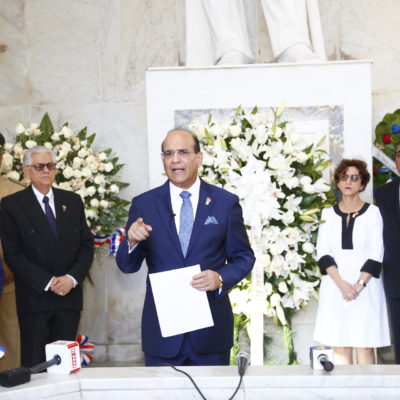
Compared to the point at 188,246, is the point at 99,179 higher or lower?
higher

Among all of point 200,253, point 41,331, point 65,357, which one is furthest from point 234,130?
point 65,357

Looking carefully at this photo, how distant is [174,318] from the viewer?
96.9 inches

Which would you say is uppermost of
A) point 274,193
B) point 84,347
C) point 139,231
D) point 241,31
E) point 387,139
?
point 241,31

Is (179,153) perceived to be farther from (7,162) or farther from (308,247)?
(7,162)

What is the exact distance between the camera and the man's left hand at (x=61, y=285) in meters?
3.52

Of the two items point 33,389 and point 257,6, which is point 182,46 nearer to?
point 257,6

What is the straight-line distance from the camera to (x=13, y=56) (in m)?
5.77

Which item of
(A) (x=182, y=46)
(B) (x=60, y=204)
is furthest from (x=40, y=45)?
(B) (x=60, y=204)

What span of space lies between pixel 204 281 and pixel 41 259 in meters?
1.51

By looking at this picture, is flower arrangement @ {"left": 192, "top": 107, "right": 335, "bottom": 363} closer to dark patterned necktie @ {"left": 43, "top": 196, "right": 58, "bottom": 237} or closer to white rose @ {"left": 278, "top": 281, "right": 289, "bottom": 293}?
white rose @ {"left": 278, "top": 281, "right": 289, "bottom": 293}

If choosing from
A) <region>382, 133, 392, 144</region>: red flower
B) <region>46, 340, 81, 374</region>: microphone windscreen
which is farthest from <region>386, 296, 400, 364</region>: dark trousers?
<region>46, 340, 81, 374</region>: microphone windscreen

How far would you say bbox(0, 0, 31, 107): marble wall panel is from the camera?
5.75m

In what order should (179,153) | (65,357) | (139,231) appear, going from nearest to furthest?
(65,357)
(139,231)
(179,153)

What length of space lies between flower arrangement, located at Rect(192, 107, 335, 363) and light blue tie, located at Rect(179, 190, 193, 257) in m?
1.14
